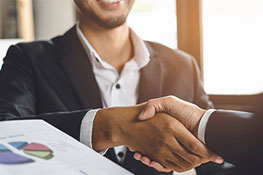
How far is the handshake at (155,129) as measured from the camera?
2.19 ft

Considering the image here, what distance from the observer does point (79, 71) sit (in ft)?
3.57

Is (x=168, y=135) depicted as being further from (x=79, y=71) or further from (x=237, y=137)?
(x=79, y=71)

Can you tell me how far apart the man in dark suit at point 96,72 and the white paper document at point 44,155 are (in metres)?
0.49

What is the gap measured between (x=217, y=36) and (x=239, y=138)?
1697 millimetres

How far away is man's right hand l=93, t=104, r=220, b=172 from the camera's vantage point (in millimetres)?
663

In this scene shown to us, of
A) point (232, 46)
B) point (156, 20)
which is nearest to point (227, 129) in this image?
point (232, 46)

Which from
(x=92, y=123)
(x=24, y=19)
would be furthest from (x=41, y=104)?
(x=24, y=19)

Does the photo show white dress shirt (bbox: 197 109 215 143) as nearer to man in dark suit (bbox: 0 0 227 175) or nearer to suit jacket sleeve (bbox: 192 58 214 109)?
man in dark suit (bbox: 0 0 227 175)

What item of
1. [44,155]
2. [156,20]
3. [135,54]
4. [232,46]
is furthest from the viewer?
[156,20]

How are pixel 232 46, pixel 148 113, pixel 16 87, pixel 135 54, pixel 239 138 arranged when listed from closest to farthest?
pixel 239 138 < pixel 148 113 < pixel 16 87 < pixel 135 54 < pixel 232 46

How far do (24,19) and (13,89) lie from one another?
1.99m

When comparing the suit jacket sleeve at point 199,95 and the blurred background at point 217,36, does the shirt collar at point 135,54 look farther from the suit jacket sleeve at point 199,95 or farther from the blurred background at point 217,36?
the blurred background at point 217,36

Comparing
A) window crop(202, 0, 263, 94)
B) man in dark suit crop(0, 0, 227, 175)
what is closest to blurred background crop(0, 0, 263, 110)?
window crop(202, 0, 263, 94)

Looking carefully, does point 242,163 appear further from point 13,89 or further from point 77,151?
point 13,89
